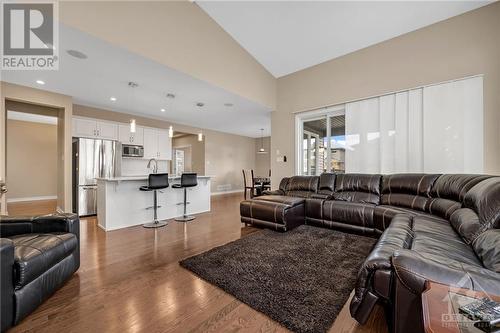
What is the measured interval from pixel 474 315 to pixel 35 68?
5235mm

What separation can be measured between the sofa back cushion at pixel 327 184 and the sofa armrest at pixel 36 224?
3880 mm

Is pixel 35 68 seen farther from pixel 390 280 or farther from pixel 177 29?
pixel 390 280

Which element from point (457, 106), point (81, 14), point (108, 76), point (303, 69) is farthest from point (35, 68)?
point (457, 106)

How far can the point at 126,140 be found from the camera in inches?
218

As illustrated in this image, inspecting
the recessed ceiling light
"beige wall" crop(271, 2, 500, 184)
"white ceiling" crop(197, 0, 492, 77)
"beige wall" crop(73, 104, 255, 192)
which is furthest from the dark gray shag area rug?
"beige wall" crop(73, 104, 255, 192)

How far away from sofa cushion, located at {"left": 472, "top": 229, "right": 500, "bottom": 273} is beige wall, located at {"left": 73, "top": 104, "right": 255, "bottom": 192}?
629cm

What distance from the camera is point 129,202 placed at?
3779 millimetres

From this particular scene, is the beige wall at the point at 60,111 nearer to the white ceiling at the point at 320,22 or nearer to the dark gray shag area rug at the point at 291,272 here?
the white ceiling at the point at 320,22

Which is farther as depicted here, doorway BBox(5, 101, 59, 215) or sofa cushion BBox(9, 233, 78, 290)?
doorway BBox(5, 101, 59, 215)

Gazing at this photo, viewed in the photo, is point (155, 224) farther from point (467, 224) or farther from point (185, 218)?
point (467, 224)

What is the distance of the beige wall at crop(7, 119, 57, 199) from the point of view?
252 inches

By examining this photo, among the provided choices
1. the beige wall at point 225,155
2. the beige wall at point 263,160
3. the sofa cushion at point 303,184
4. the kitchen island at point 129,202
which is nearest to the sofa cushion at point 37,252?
the kitchen island at point 129,202

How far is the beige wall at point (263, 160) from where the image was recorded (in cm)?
999

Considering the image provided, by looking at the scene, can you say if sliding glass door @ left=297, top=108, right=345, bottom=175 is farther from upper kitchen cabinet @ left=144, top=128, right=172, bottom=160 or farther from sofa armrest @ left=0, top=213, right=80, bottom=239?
sofa armrest @ left=0, top=213, right=80, bottom=239
